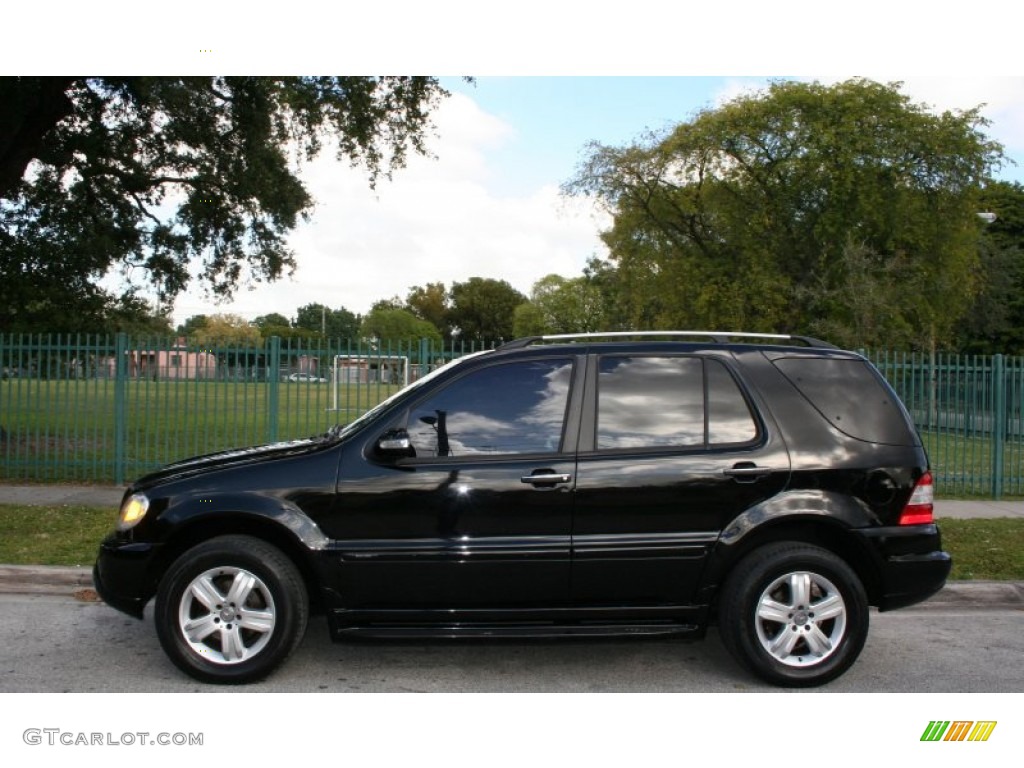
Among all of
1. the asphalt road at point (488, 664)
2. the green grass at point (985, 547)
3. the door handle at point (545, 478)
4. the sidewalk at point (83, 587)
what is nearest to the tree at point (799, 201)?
the green grass at point (985, 547)

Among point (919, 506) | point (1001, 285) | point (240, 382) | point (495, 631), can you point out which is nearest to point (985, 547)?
point (919, 506)

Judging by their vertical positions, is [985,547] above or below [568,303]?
below

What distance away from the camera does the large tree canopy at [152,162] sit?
14297 mm

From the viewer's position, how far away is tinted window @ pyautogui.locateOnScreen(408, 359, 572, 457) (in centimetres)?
470

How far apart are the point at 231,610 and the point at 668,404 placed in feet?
8.31

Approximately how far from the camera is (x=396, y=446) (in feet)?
15.1

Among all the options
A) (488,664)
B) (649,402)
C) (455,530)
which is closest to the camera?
(455,530)

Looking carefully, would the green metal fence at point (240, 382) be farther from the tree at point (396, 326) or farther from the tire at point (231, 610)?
the tree at point (396, 326)

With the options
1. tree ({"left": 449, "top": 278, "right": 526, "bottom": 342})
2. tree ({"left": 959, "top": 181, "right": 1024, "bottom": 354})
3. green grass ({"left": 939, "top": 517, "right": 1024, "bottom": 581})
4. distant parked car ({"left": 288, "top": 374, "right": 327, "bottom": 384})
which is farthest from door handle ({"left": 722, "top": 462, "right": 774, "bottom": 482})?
tree ({"left": 449, "top": 278, "right": 526, "bottom": 342})

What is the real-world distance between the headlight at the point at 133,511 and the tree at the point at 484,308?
95.7 meters

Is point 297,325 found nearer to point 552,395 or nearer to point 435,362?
point 435,362

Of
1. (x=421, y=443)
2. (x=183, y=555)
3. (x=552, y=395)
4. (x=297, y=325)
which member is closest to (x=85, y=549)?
(x=183, y=555)
